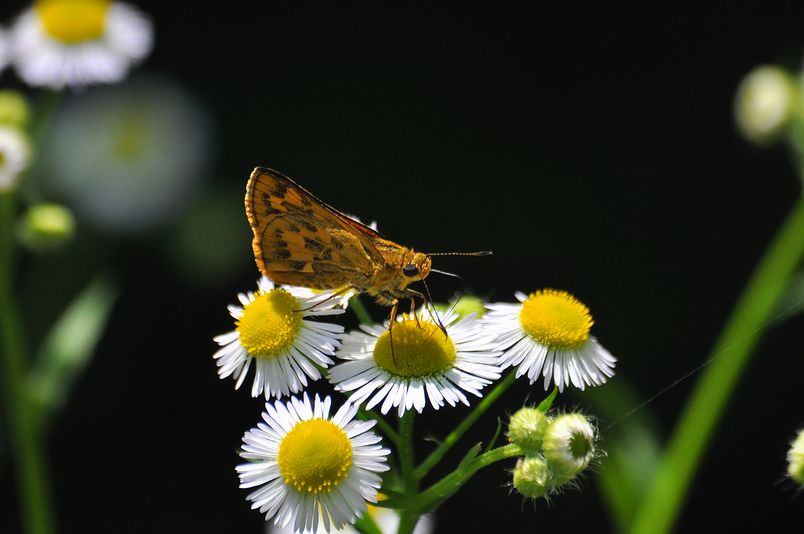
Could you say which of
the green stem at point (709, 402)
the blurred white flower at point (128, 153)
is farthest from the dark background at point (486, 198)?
the green stem at point (709, 402)

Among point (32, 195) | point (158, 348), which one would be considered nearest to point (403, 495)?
point (32, 195)

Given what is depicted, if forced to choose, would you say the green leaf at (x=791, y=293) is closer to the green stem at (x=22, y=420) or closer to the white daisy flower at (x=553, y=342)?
the white daisy flower at (x=553, y=342)

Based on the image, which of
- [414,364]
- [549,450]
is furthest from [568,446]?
[414,364]

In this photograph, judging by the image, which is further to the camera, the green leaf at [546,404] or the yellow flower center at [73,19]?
the yellow flower center at [73,19]

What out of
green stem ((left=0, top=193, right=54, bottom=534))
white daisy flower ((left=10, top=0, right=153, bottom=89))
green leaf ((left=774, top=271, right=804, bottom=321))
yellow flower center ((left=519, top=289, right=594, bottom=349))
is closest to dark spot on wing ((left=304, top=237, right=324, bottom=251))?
yellow flower center ((left=519, top=289, right=594, bottom=349))

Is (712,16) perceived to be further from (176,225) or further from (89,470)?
(89,470)

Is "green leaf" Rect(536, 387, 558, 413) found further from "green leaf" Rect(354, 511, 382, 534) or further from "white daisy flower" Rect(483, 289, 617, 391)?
"green leaf" Rect(354, 511, 382, 534)
